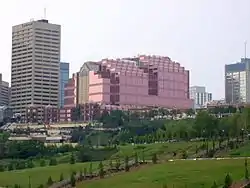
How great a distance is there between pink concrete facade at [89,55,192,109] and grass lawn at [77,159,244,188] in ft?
343

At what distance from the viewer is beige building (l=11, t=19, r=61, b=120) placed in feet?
634

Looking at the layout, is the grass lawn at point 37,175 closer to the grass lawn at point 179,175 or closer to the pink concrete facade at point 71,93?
the grass lawn at point 179,175

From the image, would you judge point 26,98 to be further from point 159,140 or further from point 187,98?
point 159,140

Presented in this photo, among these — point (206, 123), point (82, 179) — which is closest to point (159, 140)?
point (206, 123)

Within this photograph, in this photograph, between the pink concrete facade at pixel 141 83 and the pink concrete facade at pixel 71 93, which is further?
the pink concrete facade at pixel 71 93

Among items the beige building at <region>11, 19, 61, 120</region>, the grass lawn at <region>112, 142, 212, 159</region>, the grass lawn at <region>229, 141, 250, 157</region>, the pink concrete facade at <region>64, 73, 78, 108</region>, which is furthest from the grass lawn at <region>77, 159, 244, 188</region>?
the beige building at <region>11, 19, 61, 120</region>

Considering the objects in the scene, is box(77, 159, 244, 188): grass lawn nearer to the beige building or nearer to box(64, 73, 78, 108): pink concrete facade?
box(64, 73, 78, 108): pink concrete facade

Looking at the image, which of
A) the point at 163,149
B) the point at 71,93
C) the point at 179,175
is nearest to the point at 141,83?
the point at 71,93

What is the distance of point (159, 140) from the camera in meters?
110

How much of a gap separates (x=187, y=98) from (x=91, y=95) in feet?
105

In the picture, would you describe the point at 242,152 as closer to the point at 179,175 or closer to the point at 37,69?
the point at 179,175

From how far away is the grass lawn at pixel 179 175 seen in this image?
57.9 meters

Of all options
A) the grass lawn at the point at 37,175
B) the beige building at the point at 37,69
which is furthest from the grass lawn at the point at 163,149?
the beige building at the point at 37,69

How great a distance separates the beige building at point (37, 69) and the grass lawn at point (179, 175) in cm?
12571
